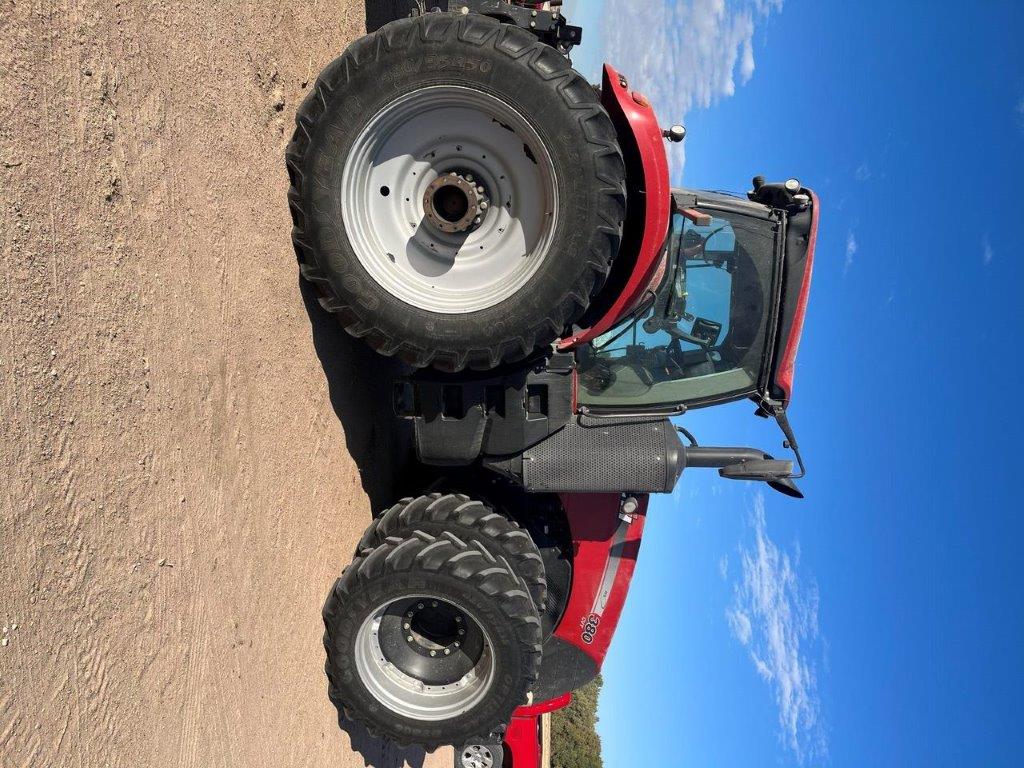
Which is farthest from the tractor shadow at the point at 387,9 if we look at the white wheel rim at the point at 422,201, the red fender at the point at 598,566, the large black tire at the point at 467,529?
the red fender at the point at 598,566

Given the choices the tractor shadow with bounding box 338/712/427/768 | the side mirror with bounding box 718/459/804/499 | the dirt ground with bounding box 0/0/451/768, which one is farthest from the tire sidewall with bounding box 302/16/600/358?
the tractor shadow with bounding box 338/712/427/768

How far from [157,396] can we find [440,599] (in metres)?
1.57

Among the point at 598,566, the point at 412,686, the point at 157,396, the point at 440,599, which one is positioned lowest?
the point at 412,686

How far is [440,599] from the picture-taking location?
10.9 ft

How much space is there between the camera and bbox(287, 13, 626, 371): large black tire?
2.79 metres

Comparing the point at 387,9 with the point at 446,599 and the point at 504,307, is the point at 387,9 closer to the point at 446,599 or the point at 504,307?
the point at 504,307

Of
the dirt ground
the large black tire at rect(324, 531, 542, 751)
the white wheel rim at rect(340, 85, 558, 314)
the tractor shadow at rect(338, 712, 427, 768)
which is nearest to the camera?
the dirt ground

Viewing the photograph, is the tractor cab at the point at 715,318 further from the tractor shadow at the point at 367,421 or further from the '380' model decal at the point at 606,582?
the tractor shadow at the point at 367,421

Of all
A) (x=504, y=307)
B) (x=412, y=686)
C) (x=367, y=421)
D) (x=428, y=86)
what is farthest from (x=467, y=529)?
(x=428, y=86)

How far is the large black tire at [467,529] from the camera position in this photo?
11.5 feet

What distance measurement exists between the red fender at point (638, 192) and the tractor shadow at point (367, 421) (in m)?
1.41

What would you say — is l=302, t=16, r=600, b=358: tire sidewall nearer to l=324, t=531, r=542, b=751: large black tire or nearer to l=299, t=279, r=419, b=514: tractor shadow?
l=299, t=279, r=419, b=514: tractor shadow

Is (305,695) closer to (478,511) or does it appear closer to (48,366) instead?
(478,511)

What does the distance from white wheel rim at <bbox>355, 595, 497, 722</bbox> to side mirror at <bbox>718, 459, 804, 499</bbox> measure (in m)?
1.47
